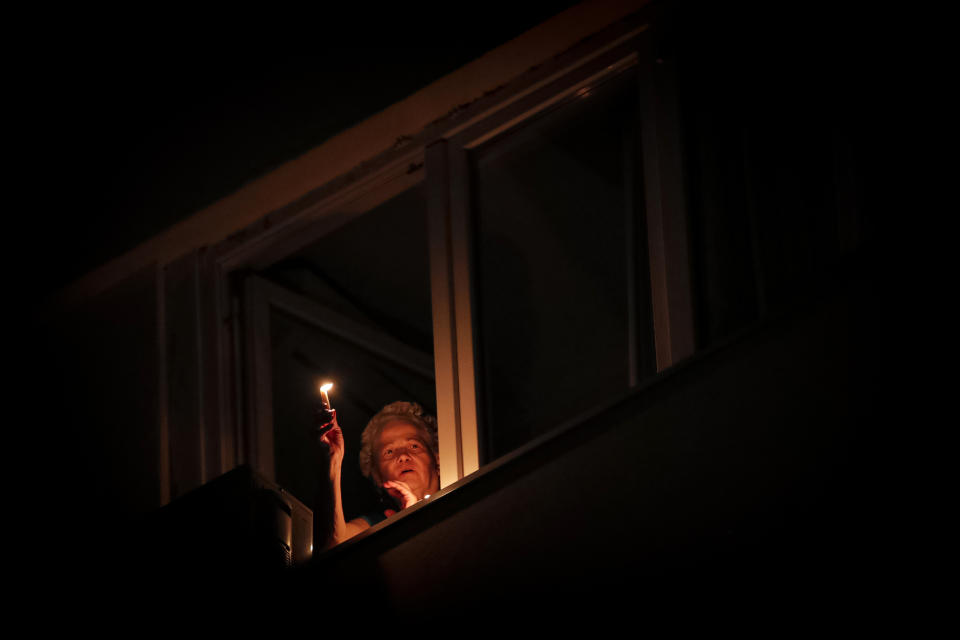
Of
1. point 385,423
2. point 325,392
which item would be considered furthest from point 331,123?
point 325,392

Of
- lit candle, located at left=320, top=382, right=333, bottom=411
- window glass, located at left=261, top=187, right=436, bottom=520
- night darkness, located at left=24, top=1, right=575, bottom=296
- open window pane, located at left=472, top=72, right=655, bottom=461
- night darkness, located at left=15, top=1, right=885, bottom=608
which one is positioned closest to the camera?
night darkness, located at left=15, top=1, right=885, bottom=608

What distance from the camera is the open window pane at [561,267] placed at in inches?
86.6

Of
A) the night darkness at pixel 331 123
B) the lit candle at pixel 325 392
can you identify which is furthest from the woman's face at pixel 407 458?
the night darkness at pixel 331 123

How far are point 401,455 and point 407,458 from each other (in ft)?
0.06

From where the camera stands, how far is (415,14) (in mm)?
2586

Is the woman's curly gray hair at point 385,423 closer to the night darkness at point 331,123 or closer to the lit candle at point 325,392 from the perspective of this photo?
the lit candle at point 325,392

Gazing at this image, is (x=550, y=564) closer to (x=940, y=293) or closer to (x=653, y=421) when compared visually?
(x=653, y=421)

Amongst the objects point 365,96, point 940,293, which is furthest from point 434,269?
point 940,293

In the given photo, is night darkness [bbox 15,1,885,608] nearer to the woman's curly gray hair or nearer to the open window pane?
the open window pane

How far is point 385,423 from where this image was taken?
2734 millimetres

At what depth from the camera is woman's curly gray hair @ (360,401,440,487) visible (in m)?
2.71

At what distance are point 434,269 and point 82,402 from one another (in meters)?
1.41

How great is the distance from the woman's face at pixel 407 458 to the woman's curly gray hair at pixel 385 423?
16 millimetres

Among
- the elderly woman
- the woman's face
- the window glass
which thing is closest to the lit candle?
the elderly woman
